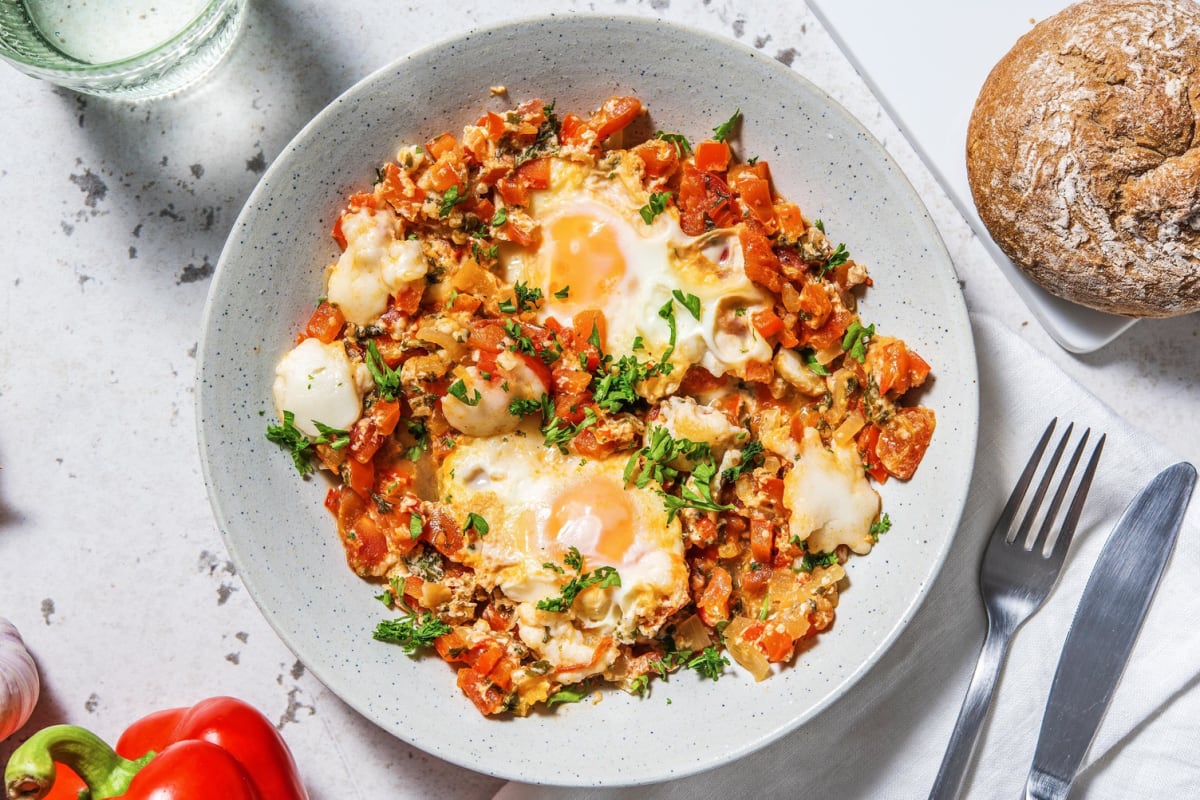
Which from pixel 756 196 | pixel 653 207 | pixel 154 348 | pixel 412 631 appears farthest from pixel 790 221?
pixel 154 348

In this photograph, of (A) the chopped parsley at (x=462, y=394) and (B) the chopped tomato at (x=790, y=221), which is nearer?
(A) the chopped parsley at (x=462, y=394)

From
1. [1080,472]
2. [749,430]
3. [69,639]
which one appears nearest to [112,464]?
[69,639]

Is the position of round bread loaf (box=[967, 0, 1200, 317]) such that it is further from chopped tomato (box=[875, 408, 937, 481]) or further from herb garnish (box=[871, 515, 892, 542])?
herb garnish (box=[871, 515, 892, 542])

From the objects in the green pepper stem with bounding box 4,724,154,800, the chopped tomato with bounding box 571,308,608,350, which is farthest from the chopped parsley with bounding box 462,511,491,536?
the green pepper stem with bounding box 4,724,154,800

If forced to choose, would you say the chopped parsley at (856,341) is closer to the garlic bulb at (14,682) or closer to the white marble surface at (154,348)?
the white marble surface at (154,348)

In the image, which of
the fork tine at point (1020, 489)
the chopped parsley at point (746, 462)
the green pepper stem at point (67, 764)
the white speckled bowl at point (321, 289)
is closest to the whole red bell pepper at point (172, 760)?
the green pepper stem at point (67, 764)
